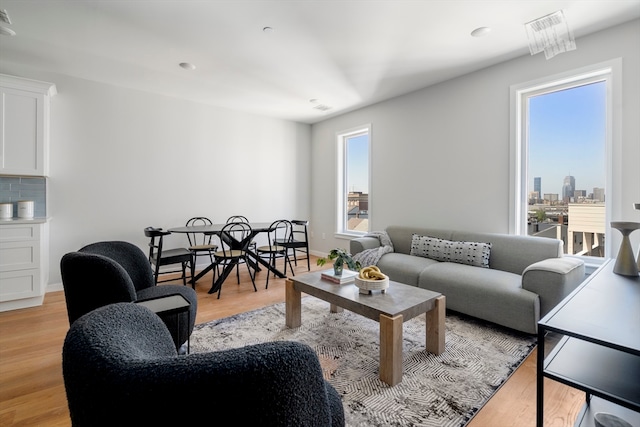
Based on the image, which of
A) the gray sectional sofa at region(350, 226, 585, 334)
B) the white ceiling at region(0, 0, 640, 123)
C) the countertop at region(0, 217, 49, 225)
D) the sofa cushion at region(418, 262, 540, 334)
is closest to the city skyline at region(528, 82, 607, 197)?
the white ceiling at region(0, 0, 640, 123)

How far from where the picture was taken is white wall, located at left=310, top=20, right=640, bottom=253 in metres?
2.50

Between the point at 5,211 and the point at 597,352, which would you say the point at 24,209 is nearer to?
the point at 5,211

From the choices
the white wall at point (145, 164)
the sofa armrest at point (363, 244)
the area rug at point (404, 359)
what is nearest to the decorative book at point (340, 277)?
the area rug at point (404, 359)

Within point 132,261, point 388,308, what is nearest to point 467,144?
point 388,308

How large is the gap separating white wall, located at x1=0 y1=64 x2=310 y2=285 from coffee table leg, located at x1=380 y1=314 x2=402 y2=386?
3629 millimetres

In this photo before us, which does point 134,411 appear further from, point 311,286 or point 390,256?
point 390,256

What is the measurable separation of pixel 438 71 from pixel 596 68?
1.41m

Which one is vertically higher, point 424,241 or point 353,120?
point 353,120

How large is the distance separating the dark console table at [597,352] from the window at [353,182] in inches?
147

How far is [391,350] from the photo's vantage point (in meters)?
1.77

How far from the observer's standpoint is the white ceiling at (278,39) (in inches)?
91.0

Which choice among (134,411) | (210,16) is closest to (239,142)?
(210,16)

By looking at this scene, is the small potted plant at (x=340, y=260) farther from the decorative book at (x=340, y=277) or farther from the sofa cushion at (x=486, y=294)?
the sofa cushion at (x=486, y=294)

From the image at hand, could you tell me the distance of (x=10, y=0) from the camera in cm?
223
